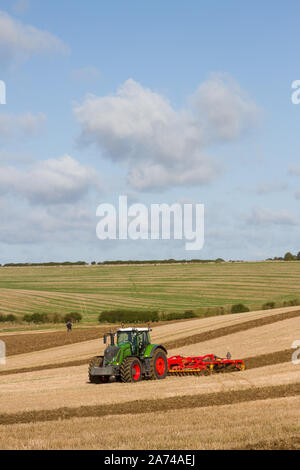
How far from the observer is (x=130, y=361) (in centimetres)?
2417

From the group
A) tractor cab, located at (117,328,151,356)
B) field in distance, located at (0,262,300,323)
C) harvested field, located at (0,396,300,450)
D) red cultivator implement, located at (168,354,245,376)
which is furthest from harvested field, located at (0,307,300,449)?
field in distance, located at (0,262,300,323)

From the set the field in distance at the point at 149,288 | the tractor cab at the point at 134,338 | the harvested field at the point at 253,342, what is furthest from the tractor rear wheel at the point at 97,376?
the field in distance at the point at 149,288

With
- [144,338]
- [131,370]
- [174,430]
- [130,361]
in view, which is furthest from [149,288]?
[174,430]

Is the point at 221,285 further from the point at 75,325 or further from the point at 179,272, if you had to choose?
the point at 75,325

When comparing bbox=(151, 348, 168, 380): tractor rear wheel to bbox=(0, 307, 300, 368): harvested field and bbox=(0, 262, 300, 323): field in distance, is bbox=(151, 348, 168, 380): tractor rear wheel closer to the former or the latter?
bbox=(0, 307, 300, 368): harvested field

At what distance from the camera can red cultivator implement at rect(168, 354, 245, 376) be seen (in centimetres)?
2634

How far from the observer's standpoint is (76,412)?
17719mm

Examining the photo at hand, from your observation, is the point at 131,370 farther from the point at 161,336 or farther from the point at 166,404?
the point at 161,336

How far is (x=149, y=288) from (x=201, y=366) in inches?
2271

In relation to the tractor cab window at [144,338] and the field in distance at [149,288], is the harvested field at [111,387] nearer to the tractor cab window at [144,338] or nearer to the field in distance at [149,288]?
the tractor cab window at [144,338]

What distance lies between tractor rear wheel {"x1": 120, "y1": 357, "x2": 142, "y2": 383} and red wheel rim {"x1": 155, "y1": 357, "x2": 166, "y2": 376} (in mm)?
1155

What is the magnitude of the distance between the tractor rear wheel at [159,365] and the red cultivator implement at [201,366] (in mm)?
687

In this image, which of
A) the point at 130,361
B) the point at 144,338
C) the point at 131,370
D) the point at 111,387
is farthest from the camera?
the point at 144,338
